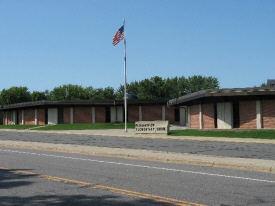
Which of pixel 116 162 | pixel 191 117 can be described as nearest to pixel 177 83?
pixel 191 117

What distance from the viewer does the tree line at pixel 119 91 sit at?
361ft

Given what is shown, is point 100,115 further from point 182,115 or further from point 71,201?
point 71,201

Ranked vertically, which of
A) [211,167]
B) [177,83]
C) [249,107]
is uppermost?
[177,83]

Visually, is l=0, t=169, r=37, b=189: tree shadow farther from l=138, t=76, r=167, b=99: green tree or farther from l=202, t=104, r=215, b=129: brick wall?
l=138, t=76, r=167, b=99: green tree

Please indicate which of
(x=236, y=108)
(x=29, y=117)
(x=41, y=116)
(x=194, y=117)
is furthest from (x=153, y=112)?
(x=236, y=108)

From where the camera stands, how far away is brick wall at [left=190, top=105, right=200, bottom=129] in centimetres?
4088

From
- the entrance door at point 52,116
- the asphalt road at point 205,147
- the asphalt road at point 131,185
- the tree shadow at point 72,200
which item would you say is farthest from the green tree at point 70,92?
the tree shadow at point 72,200

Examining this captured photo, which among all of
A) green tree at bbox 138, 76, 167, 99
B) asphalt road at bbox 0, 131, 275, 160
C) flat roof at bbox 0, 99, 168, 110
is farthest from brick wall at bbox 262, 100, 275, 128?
green tree at bbox 138, 76, 167, 99

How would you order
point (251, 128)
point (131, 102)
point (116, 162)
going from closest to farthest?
point (116, 162)
point (251, 128)
point (131, 102)

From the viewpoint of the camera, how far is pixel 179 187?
9023mm

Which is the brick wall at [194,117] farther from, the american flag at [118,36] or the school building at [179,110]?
the american flag at [118,36]

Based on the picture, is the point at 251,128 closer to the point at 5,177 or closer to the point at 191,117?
the point at 191,117

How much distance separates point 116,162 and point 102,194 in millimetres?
6211

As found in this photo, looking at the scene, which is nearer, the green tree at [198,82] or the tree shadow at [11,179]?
the tree shadow at [11,179]
